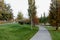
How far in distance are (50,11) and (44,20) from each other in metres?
65.9

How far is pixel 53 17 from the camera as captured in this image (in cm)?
4481

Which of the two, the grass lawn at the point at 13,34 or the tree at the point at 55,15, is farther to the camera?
the tree at the point at 55,15

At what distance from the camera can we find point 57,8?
4531 centimetres

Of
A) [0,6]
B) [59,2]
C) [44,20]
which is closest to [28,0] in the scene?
[59,2]

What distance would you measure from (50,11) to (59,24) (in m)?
3.68

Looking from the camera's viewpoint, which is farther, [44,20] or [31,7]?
[44,20]

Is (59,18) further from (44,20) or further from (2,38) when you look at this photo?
(44,20)

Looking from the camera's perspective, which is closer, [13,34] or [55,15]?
[13,34]

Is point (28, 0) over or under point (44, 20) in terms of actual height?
over

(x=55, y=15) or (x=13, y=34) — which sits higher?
(x=55, y=15)

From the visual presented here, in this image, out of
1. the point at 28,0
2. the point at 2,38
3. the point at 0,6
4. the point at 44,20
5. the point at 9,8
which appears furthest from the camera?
the point at 44,20

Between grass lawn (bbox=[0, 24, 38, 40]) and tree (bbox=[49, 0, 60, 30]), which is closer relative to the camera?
grass lawn (bbox=[0, 24, 38, 40])

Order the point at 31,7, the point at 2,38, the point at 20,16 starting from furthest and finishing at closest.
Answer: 1. the point at 20,16
2. the point at 31,7
3. the point at 2,38

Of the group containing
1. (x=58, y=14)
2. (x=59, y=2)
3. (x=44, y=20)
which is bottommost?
(x=44, y=20)
